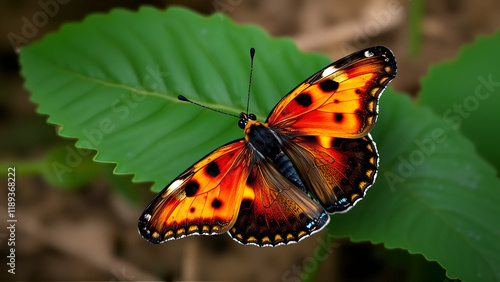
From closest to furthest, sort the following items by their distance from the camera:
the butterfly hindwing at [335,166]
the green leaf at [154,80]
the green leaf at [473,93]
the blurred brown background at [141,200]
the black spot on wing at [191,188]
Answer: the black spot on wing at [191,188], the butterfly hindwing at [335,166], the green leaf at [154,80], the green leaf at [473,93], the blurred brown background at [141,200]

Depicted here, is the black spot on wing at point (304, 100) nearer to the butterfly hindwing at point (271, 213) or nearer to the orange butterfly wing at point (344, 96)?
the orange butterfly wing at point (344, 96)

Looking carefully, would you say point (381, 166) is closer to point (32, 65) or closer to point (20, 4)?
point (32, 65)

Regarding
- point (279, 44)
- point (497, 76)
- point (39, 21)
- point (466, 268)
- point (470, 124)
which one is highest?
point (39, 21)

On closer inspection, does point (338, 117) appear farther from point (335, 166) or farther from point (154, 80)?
point (154, 80)

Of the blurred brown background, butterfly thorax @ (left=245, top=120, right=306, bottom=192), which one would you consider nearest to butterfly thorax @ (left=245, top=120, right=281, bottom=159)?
butterfly thorax @ (left=245, top=120, right=306, bottom=192)

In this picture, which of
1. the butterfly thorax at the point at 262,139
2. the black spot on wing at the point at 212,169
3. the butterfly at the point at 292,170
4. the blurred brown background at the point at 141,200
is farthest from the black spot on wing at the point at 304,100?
the blurred brown background at the point at 141,200

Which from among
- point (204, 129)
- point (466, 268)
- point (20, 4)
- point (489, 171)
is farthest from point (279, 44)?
point (20, 4)

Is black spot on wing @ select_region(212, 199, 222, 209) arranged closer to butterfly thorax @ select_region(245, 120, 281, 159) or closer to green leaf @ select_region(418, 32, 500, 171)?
butterfly thorax @ select_region(245, 120, 281, 159)
